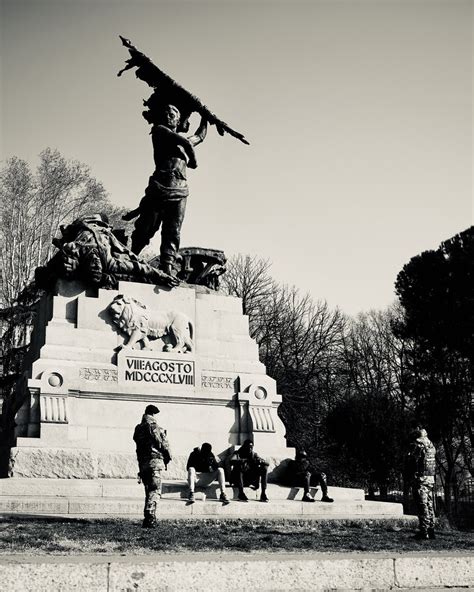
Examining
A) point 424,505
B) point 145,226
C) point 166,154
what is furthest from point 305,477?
point 166,154

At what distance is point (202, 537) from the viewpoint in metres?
9.90

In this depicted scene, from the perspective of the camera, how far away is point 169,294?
1733 cm

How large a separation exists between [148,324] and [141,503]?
203 inches

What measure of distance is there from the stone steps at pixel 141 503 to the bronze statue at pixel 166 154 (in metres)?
5.67

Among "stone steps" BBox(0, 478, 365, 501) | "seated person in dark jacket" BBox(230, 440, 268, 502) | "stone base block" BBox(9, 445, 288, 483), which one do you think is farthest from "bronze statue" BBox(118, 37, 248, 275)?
"stone steps" BBox(0, 478, 365, 501)

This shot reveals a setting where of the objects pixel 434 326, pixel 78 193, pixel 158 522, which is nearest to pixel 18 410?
pixel 158 522

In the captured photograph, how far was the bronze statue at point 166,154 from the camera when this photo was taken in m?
18.2

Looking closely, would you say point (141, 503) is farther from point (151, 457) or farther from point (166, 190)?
point (166, 190)

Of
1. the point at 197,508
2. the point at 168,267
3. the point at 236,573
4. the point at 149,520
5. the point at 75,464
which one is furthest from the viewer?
the point at 168,267

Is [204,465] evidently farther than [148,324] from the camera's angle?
No

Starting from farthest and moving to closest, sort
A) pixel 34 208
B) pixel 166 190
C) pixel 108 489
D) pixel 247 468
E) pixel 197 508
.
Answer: pixel 34 208, pixel 166 190, pixel 247 468, pixel 108 489, pixel 197 508

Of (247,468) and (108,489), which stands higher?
(247,468)

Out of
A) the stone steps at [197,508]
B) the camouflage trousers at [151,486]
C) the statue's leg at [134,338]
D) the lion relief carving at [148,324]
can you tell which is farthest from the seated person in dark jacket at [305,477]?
the camouflage trousers at [151,486]

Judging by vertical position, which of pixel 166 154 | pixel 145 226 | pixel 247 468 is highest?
pixel 166 154
